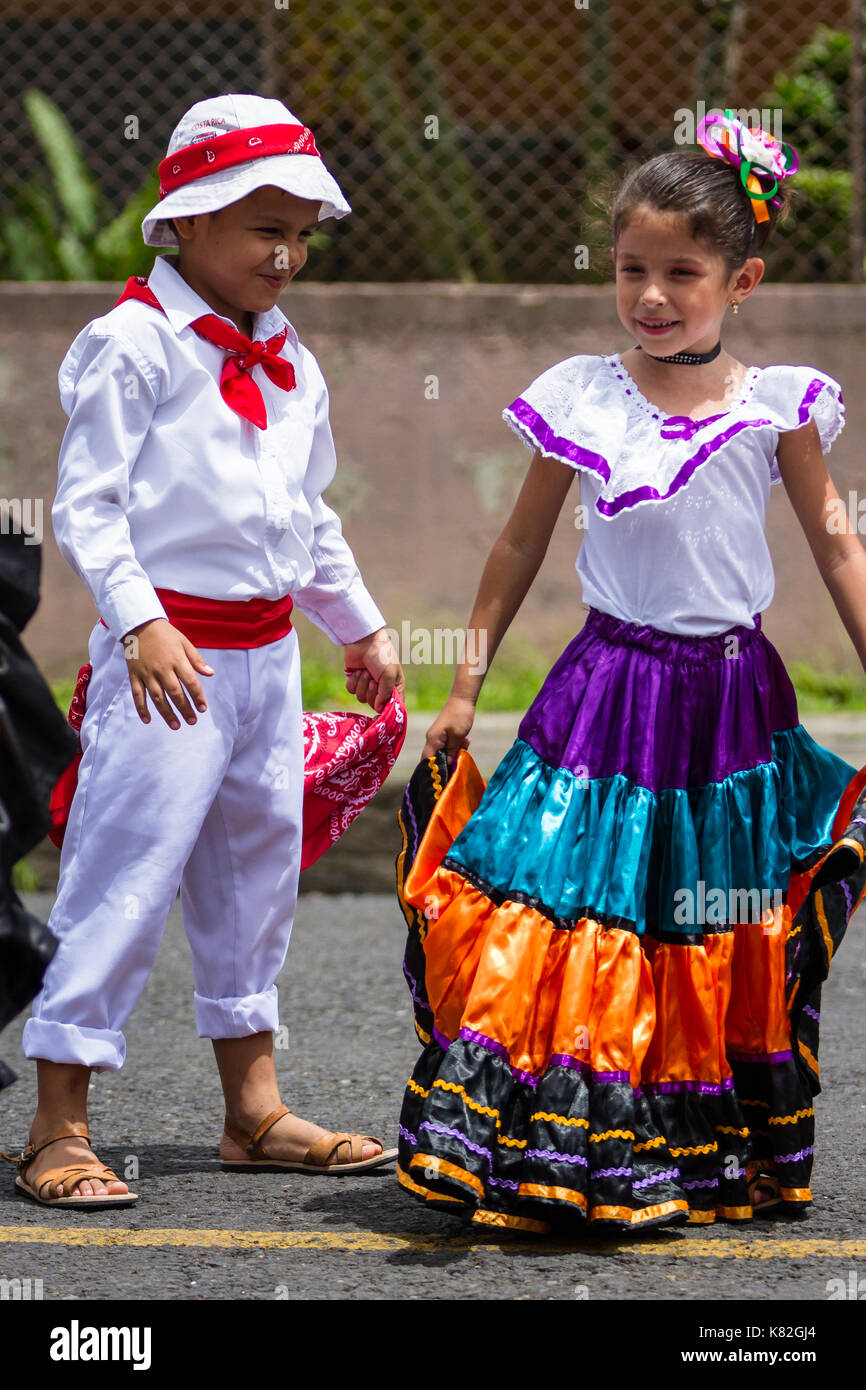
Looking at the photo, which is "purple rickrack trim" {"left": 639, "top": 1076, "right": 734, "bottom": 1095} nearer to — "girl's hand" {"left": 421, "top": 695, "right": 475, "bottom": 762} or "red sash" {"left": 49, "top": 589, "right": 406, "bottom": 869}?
"girl's hand" {"left": 421, "top": 695, "right": 475, "bottom": 762}

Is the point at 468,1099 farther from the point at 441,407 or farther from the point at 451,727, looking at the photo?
the point at 441,407

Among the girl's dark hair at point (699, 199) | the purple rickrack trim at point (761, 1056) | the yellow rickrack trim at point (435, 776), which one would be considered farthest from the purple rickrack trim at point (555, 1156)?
the girl's dark hair at point (699, 199)

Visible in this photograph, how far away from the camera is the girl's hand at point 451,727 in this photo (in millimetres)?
3123

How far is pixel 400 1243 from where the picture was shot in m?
2.85

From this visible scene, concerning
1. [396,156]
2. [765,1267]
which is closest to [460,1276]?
[765,1267]

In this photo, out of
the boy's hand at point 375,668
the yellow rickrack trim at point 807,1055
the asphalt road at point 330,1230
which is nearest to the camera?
the asphalt road at point 330,1230

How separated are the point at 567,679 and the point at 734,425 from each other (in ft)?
1.68

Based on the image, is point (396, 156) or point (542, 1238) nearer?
point (542, 1238)

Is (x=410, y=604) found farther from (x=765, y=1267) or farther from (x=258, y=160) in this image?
(x=765, y=1267)

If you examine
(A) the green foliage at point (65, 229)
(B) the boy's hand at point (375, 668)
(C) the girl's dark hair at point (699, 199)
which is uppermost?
(A) the green foliage at point (65, 229)

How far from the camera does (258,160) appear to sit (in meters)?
3.04

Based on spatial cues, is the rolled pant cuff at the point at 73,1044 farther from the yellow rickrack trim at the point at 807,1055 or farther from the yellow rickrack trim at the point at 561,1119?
the yellow rickrack trim at the point at 807,1055

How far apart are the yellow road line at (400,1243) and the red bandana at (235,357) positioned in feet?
4.49

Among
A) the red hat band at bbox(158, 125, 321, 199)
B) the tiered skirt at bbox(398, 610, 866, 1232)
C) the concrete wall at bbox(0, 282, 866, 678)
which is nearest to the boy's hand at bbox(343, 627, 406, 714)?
the tiered skirt at bbox(398, 610, 866, 1232)
